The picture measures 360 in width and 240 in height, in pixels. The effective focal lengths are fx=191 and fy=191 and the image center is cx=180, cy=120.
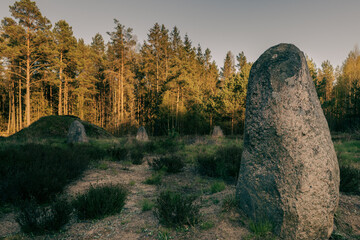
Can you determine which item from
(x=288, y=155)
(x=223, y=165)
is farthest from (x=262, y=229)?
(x=223, y=165)

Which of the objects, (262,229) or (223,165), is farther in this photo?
(223,165)

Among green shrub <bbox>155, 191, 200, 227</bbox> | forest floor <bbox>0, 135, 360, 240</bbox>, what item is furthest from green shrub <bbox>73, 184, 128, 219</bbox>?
green shrub <bbox>155, 191, 200, 227</bbox>

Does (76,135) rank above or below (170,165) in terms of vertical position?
above

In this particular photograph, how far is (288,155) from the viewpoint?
2289 millimetres

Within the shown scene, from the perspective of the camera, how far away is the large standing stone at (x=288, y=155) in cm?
223

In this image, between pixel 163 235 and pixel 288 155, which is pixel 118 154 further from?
pixel 288 155

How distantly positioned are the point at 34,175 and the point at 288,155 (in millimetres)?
4879

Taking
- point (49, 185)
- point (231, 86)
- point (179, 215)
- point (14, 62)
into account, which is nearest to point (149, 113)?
point (231, 86)

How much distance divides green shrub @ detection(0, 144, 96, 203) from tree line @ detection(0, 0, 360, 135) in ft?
50.2

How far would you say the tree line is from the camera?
18.0 metres

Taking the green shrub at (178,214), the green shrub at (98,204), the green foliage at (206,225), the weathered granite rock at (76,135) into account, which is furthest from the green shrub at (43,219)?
the weathered granite rock at (76,135)

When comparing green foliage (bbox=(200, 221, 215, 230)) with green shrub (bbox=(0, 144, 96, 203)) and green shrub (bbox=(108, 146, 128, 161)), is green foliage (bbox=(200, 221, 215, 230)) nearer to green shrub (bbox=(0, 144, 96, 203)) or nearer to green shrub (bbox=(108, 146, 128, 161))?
green shrub (bbox=(0, 144, 96, 203))

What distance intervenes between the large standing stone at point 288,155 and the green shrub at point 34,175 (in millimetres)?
3506

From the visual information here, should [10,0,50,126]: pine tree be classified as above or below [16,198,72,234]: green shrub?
above
